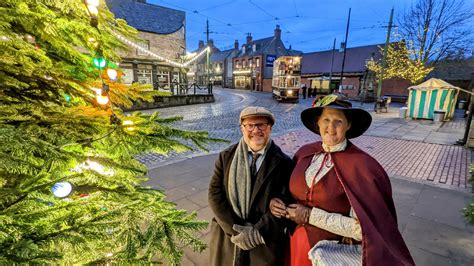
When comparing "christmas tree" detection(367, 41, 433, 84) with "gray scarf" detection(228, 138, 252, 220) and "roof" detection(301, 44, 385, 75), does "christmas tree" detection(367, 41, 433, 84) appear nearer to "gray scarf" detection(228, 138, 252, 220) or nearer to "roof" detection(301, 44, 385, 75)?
"roof" detection(301, 44, 385, 75)

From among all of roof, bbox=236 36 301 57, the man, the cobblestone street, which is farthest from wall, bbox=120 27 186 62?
the man

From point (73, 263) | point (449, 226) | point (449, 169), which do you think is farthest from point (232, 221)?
point (449, 169)

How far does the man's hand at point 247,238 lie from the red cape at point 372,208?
723mm

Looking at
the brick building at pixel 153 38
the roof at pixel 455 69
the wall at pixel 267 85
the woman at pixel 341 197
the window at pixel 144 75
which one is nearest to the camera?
the woman at pixel 341 197

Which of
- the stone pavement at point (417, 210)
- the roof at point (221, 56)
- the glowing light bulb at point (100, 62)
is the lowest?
the stone pavement at point (417, 210)

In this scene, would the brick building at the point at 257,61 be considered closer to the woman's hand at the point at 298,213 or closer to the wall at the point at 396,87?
the wall at the point at 396,87

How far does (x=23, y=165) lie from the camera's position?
87 centimetres

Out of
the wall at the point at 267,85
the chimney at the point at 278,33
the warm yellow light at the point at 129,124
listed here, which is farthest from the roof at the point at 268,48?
the warm yellow light at the point at 129,124

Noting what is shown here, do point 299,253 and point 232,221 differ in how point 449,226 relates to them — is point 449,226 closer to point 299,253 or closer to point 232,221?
point 299,253

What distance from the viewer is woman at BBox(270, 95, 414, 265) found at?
1.49 meters

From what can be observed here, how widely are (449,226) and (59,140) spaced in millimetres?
4885

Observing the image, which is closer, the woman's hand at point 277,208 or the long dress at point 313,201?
the long dress at point 313,201

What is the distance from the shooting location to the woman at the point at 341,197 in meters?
1.49

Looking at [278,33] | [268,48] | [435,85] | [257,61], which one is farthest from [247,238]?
[278,33]
